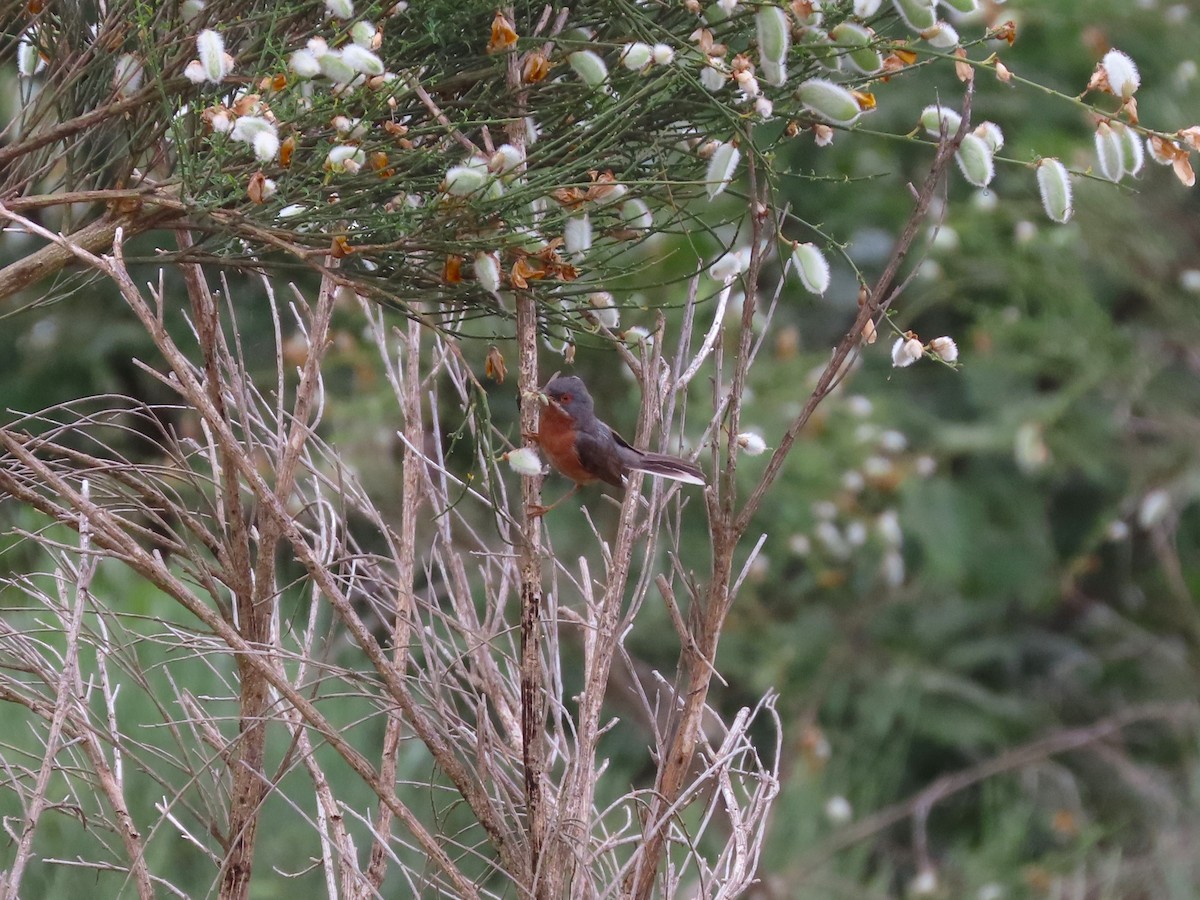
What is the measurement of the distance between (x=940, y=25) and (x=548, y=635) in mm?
850

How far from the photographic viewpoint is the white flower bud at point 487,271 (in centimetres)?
137

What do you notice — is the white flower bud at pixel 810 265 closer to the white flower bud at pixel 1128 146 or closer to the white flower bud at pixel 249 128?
the white flower bud at pixel 1128 146

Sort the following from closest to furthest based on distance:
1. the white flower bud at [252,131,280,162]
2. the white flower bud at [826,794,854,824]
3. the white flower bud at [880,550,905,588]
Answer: the white flower bud at [252,131,280,162] < the white flower bud at [826,794,854,824] < the white flower bud at [880,550,905,588]

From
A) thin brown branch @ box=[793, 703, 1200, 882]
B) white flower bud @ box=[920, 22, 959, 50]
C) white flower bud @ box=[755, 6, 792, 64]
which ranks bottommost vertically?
thin brown branch @ box=[793, 703, 1200, 882]

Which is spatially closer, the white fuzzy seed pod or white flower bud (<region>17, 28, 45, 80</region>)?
the white fuzzy seed pod

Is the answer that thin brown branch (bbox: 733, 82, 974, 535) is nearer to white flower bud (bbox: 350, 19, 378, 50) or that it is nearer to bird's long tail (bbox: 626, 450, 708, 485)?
bird's long tail (bbox: 626, 450, 708, 485)

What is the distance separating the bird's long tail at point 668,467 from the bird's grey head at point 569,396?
6.2 inches

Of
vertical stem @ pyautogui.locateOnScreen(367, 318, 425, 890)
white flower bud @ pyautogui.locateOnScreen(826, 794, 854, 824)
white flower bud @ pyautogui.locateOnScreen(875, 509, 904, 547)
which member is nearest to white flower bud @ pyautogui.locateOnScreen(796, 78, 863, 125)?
vertical stem @ pyautogui.locateOnScreen(367, 318, 425, 890)

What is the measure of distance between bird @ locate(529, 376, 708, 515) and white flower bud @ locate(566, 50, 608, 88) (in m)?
0.46

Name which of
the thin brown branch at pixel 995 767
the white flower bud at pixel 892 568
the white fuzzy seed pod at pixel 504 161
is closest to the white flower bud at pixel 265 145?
the white fuzzy seed pod at pixel 504 161

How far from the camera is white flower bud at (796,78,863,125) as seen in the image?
1.40 meters

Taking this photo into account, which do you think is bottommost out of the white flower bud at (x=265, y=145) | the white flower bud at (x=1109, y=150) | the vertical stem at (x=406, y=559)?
the vertical stem at (x=406, y=559)

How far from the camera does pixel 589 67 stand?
137 centimetres

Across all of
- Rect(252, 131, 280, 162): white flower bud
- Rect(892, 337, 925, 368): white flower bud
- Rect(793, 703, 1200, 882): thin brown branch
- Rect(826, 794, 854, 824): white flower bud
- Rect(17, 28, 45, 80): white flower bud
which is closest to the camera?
Rect(252, 131, 280, 162): white flower bud
